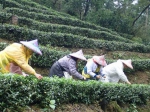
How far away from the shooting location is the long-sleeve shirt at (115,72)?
9.48 m

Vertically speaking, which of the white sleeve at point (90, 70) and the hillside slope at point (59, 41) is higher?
the white sleeve at point (90, 70)

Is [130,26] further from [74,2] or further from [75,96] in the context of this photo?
[75,96]

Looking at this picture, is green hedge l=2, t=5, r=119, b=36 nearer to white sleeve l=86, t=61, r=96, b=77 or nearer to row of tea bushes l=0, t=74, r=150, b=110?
white sleeve l=86, t=61, r=96, b=77

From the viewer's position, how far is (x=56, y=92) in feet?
21.7

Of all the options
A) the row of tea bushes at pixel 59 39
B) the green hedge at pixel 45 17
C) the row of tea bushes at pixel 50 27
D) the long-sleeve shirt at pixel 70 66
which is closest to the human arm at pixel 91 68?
the long-sleeve shirt at pixel 70 66

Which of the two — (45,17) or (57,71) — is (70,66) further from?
(45,17)

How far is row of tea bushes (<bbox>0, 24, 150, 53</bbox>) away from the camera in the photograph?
1456cm

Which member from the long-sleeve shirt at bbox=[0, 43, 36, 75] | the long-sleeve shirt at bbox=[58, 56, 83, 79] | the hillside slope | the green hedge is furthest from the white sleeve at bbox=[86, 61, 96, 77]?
the green hedge

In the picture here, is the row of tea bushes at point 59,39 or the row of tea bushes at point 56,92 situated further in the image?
the row of tea bushes at point 59,39

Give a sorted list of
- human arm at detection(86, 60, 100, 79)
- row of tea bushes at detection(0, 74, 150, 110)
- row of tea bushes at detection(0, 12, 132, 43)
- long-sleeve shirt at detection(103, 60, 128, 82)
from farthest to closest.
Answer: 1. row of tea bushes at detection(0, 12, 132, 43)
2. long-sleeve shirt at detection(103, 60, 128, 82)
3. human arm at detection(86, 60, 100, 79)
4. row of tea bushes at detection(0, 74, 150, 110)

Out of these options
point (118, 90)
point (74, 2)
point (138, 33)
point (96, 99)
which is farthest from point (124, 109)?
point (74, 2)

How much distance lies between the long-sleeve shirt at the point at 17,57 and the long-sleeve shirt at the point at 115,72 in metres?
3.71

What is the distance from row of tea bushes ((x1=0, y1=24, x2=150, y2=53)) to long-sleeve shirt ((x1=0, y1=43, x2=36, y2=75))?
7.96 m

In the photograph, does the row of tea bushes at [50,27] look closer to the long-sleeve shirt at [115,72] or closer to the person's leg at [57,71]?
the long-sleeve shirt at [115,72]
